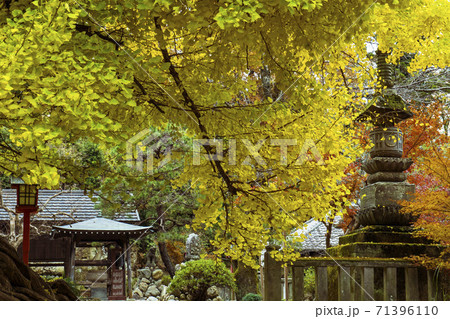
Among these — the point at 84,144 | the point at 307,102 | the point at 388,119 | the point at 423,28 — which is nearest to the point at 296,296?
the point at 307,102

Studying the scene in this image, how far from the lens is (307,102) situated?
3.78 metres

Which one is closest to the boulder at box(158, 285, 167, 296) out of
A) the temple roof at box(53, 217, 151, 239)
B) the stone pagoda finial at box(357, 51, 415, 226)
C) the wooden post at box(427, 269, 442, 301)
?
the temple roof at box(53, 217, 151, 239)

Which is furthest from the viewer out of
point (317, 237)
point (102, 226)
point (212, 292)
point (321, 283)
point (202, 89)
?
point (317, 237)

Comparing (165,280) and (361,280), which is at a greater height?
(361,280)

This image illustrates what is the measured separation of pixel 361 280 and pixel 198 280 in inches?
172

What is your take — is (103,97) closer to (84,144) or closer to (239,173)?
(239,173)

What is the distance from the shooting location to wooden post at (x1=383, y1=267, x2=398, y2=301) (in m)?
5.31

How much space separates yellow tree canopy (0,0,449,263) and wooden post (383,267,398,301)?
152 centimetres

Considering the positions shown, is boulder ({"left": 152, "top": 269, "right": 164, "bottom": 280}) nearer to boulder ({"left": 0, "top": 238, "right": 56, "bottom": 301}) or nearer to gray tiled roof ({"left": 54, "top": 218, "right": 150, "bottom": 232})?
gray tiled roof ({"left": 54, "top": 218, "right": 150, "bottom": 232})

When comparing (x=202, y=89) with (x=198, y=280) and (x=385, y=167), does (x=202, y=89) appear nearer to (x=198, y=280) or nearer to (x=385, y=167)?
(x=385, y=167)

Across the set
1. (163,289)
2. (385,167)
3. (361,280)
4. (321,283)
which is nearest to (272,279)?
(321,283)

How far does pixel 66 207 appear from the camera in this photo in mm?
12562

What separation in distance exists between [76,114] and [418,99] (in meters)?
8.58

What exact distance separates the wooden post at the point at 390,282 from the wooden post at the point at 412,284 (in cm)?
16
